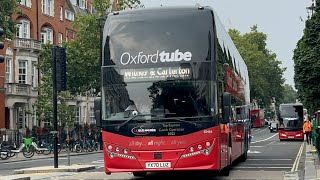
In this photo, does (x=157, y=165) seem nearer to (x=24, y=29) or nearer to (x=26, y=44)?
(x=26, y=44)

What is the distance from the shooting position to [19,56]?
5275 centimetres

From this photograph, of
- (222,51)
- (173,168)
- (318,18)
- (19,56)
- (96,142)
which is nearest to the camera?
(173,168)

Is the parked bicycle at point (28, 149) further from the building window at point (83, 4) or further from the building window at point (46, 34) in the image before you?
the building window at point (83, 4)

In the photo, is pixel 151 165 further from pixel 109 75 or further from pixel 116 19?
pixel 116 19

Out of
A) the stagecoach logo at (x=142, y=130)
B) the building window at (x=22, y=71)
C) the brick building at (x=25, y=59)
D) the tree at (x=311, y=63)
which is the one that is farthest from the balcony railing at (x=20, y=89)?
the stagecoach logo at (x=142, y=130)

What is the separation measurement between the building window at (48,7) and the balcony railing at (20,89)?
28.3 ft

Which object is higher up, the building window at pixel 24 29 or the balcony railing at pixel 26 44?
the building window at pixel 24 29

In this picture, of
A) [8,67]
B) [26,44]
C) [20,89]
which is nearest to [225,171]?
[20,89]

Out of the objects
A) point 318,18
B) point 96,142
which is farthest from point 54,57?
point 96,142

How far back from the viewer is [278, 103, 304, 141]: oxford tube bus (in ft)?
180

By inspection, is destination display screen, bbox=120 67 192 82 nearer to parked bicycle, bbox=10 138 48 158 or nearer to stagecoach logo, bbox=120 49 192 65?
stagecoach logo, bbox=120 49 192 65

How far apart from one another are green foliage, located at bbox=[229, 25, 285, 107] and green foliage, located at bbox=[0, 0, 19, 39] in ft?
237

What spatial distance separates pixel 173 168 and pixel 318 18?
42.7ft

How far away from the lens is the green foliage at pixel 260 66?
351 feet
